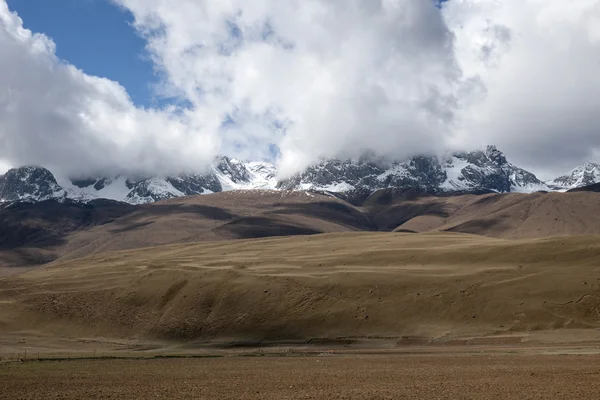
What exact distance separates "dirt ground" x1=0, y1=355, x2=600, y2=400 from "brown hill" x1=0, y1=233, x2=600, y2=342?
877 inches

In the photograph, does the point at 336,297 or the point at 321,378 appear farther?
the point at 336,297

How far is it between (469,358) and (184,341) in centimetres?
4102

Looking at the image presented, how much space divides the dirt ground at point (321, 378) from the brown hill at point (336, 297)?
2227 centimetres

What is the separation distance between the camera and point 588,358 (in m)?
49.4

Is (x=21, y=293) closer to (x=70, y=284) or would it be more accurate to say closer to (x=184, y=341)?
(x=70, y=284)

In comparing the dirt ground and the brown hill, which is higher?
the brown hill

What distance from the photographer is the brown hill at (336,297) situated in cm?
7744

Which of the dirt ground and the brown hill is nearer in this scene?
the dirt ground

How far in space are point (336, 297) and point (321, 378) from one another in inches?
1717

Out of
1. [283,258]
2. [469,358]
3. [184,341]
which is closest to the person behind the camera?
[469,358]

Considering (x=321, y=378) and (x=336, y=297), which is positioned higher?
(x=336, y=297)

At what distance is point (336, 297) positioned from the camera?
8631 centimetres

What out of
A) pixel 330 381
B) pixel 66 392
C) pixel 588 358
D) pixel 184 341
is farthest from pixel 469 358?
pixel 184 341

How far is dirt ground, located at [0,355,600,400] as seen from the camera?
3538 cm
